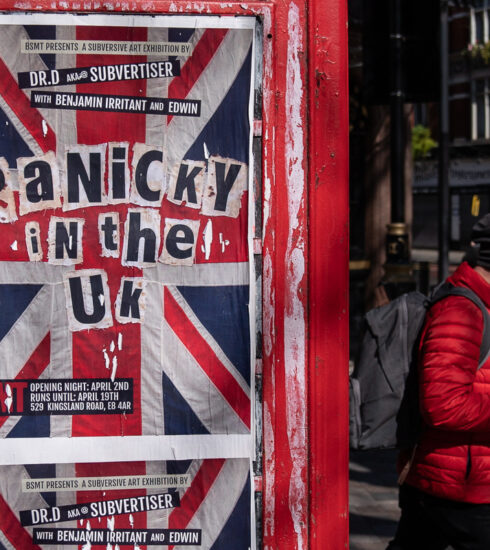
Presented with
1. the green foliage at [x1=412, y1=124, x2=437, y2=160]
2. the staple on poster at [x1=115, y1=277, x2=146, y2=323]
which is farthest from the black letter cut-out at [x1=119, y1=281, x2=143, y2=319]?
the green foliage at [x1=412, y1=124, x2=437, y2=160]

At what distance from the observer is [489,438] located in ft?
9.44

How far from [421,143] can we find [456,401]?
35527mm

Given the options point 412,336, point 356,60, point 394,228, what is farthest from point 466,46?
point 412,336

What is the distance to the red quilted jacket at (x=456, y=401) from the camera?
9.05 feet

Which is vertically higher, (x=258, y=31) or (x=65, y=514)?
(x=258, y=31)

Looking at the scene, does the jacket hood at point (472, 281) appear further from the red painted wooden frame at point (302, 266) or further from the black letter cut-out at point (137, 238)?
the black letter cut-out at point (137, 238)

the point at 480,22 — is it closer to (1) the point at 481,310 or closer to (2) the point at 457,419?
(1) the point at 481,310

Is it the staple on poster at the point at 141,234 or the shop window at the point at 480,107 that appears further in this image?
the shop window at the point at 480,107

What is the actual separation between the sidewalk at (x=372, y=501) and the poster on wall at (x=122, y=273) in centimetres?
290

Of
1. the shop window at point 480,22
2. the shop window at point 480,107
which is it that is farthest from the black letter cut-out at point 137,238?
the shop window at point 480,107

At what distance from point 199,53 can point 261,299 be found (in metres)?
0.58

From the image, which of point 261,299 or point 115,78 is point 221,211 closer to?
point 261,299

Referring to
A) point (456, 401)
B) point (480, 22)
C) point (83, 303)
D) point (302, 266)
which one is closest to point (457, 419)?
point (456, 401)

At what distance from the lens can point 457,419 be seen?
9.04 feet
